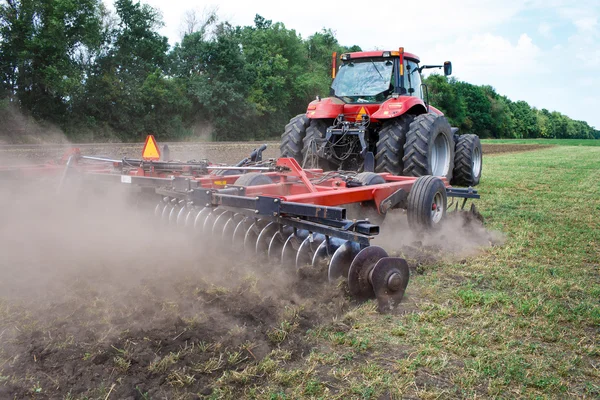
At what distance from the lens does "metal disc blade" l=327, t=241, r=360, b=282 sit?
3.25m

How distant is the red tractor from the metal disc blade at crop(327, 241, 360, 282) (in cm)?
298

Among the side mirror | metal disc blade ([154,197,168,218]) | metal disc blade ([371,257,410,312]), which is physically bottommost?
metal disc blade ([371,257,410,312])

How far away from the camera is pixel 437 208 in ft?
16.8

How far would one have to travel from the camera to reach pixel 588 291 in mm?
3555

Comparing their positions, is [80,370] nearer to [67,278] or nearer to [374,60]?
[67,278]

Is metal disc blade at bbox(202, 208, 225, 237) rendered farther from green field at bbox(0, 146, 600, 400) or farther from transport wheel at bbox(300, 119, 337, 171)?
transport wheel at bbox(300, 119, 337, 171)

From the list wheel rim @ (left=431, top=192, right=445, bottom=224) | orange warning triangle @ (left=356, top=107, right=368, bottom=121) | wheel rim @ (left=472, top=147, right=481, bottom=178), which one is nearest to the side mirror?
orange warning triangle @ (left=356, top=107, right=368, bottom=121)

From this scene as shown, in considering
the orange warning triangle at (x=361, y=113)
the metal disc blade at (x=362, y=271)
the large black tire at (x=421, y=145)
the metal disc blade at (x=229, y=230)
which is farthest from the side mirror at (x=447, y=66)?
the metal disc blade at (x=362, y=271)

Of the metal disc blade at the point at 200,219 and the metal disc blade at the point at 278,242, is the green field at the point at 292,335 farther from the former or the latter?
the metal disc blade at the point at 200,219

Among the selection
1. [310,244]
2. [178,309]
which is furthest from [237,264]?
[178,309]

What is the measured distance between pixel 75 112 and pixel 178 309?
22.0m

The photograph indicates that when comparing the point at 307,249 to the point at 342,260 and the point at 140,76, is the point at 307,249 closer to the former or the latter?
the point at 342,260

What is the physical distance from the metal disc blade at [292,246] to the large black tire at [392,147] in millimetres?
3060

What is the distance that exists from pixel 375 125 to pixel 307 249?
394 cm
